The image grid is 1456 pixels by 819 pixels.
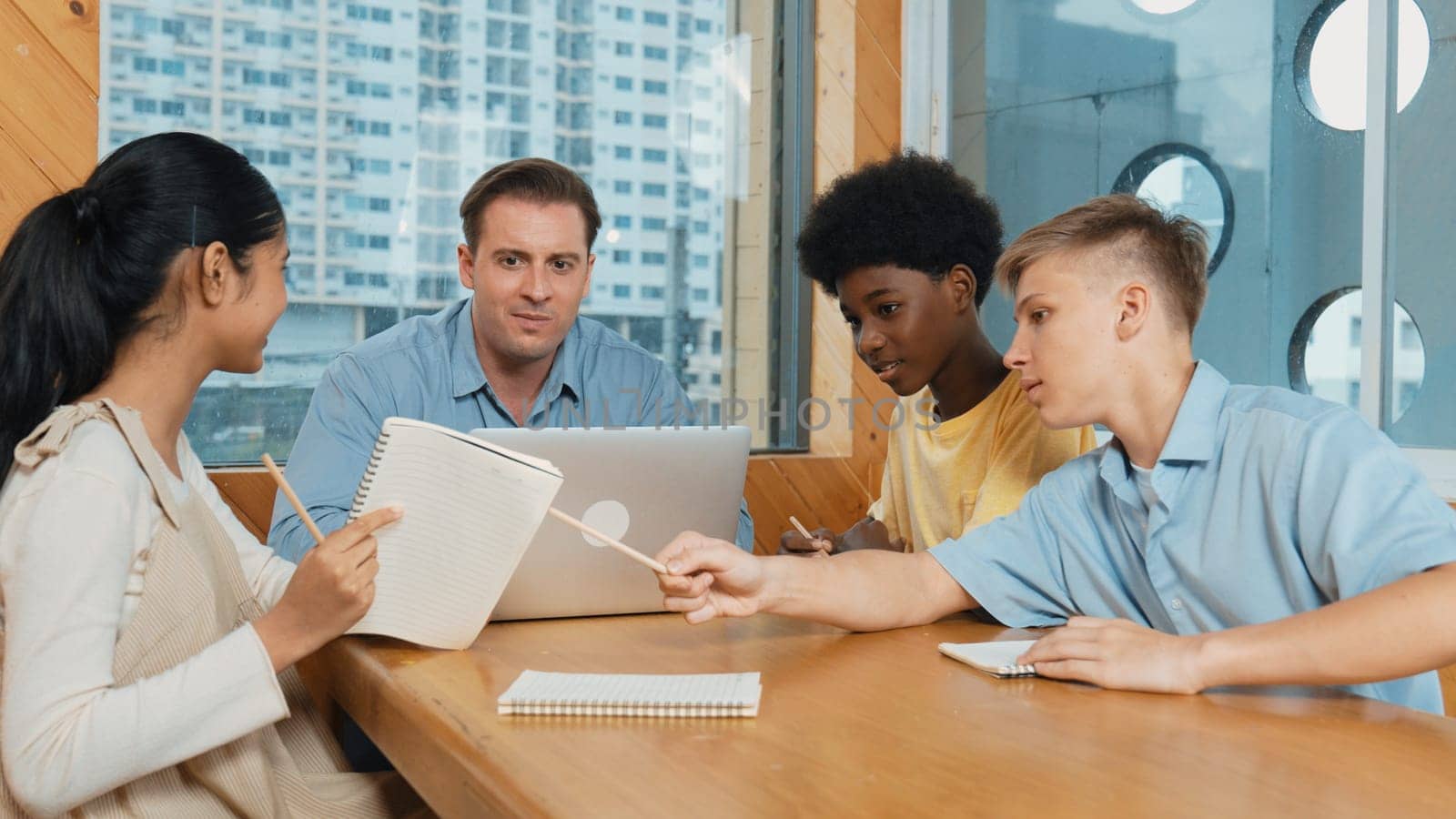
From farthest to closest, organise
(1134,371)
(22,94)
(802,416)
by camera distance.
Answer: (802,416) → (22,94) → (1134,371)

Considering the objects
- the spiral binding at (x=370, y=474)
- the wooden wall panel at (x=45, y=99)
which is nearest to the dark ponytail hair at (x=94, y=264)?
the spiral binding at (x=370, y=474)

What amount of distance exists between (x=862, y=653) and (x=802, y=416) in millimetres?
1846

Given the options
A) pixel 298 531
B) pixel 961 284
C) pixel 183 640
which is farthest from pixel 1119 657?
pixel 298 531

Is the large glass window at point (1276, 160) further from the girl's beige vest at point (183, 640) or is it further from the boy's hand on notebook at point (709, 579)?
the girl's beige vest at point (183, 640)

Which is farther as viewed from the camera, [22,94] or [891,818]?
[22,94]

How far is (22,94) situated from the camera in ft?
6.98

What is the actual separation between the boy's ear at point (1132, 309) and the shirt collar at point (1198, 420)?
83mm

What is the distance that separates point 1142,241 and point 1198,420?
0.82ft

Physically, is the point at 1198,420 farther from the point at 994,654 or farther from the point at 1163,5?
the point at 1163,5

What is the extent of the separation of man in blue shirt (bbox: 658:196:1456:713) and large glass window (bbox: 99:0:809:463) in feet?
4.91

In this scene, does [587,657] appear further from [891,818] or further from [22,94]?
[22,94]

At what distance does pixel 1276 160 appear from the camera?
2.38m

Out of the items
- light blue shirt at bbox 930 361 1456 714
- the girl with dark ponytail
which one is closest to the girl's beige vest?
the girl with dark ponytail

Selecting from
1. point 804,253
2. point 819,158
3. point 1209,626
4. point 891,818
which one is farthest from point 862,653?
point 819,158
